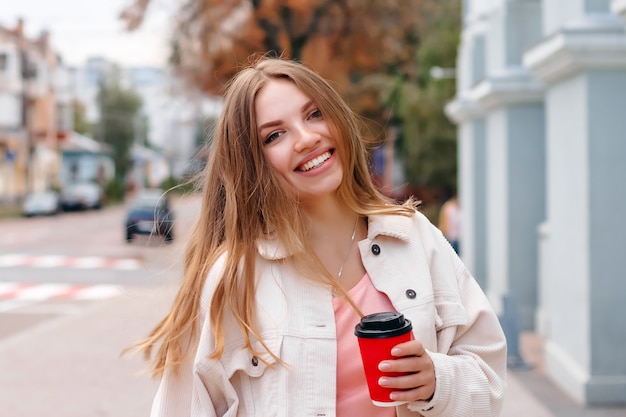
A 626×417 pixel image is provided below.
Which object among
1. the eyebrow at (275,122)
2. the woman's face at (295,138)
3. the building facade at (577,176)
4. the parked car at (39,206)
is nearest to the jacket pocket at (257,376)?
the woman's face at (295,138)

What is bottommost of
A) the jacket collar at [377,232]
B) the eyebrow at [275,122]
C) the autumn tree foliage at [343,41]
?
the jacket collar at [377,232]

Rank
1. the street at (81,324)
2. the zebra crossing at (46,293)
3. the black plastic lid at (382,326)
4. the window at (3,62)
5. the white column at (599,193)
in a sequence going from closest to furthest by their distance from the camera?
the black plastic lid at (382,326) < the street at (81,324) < the white column at (599,193) < the zebra crossing at (46,293) < the window at (3,62)

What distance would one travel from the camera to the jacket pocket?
2.11 m

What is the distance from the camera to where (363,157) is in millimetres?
2430

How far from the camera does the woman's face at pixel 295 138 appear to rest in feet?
7.41

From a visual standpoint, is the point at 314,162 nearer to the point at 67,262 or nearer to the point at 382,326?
the point at 382,326

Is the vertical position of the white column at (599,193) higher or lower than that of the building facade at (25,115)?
lower

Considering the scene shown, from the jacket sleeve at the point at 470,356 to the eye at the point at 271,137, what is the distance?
0.52 metres

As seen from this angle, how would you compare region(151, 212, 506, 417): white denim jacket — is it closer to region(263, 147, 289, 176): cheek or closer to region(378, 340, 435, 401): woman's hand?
region(378, 340, 435, 401): woman's hand

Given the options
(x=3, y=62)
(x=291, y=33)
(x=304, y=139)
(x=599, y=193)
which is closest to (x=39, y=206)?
(x=3, y=62)

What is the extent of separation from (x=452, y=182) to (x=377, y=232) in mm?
22012

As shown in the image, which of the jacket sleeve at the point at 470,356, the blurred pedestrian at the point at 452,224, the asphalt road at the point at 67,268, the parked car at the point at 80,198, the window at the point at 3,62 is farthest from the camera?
the window at the point at 3,62

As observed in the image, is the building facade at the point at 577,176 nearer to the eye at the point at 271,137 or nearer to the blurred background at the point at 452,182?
the blurred background at the point at 452,182

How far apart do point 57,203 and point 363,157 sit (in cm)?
4836
